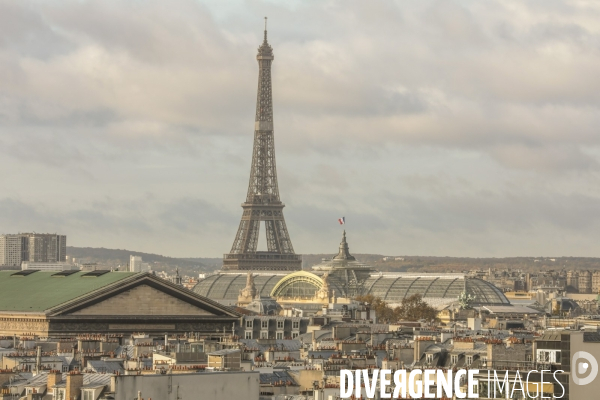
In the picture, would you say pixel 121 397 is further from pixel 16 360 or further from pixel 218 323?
pixel 218 323

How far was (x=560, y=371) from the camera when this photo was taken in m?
45.0

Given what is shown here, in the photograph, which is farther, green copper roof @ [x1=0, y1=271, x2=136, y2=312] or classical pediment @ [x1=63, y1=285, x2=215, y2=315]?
green copper roof @ [x1=0, y1=271, x2=136, y2=312]

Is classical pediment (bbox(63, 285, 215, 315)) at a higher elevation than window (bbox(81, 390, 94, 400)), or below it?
higher

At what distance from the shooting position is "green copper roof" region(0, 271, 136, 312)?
117750 mm

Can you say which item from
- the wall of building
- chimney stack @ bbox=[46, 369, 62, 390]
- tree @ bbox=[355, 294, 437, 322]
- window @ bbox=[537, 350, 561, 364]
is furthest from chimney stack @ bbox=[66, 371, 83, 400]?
tree @ bbox=[355, 294, 437, 322]

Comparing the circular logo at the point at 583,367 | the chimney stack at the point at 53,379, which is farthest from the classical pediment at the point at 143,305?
the circular logo at the point at 583,367

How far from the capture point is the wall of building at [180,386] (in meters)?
40.6

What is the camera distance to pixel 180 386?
40.9 m

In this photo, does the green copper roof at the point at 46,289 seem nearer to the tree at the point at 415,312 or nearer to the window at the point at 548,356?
the tree at the point at 415,312

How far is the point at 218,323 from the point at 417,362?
51.1 meters

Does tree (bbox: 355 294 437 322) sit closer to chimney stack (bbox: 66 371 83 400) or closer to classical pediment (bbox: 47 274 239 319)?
classical pediment (bbox: 47 274 239 319)

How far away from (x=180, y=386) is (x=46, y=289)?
8501 centimetres

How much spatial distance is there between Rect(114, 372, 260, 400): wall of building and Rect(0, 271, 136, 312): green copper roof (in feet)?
241

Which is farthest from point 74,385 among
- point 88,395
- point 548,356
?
point 548,356
